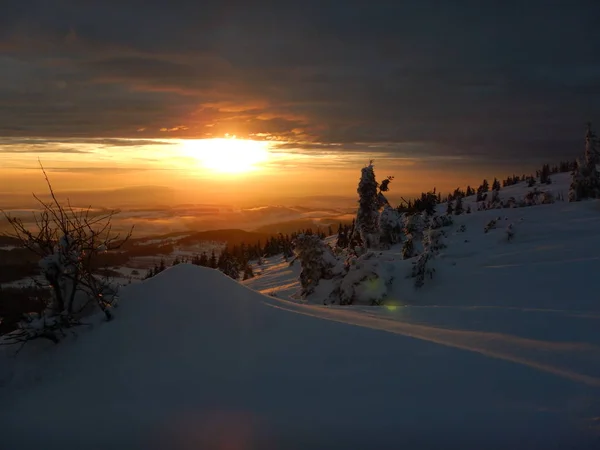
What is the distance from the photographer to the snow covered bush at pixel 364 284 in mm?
20625

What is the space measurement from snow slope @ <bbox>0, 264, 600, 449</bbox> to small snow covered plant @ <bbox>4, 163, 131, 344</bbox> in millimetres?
409

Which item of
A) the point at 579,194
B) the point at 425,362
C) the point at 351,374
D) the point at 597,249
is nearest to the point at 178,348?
the point at 351,374

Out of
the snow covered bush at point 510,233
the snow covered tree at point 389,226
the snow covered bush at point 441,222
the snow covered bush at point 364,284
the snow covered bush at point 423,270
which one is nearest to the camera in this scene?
the snow covered bush at point 364,284

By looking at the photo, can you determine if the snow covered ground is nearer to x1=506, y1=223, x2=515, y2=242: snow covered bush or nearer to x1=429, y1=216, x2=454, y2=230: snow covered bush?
x1=506, y1=223, x2=515, y2=242: snow covered bush

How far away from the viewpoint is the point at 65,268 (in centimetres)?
802

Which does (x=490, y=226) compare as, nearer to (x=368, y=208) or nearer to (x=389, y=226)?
(x=389, y=226)

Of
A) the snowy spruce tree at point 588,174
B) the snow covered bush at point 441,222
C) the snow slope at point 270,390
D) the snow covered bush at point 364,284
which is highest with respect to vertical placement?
the snowy spruce tree at point 588,174

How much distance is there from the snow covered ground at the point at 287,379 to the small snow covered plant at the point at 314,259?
16375mm

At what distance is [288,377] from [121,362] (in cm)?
276

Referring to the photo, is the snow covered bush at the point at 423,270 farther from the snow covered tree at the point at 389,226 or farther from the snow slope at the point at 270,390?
the snow covered tree at the point at 389,226

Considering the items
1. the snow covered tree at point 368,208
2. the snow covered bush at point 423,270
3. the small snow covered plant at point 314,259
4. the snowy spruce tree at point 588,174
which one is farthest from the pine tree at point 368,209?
the snowy spruce tree at point 588,174

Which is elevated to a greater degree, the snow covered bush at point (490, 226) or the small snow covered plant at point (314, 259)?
the snow covered bush at point (490, 226)

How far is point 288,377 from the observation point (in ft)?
19.8

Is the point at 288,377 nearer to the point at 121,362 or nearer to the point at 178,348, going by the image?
the point at 178,348
